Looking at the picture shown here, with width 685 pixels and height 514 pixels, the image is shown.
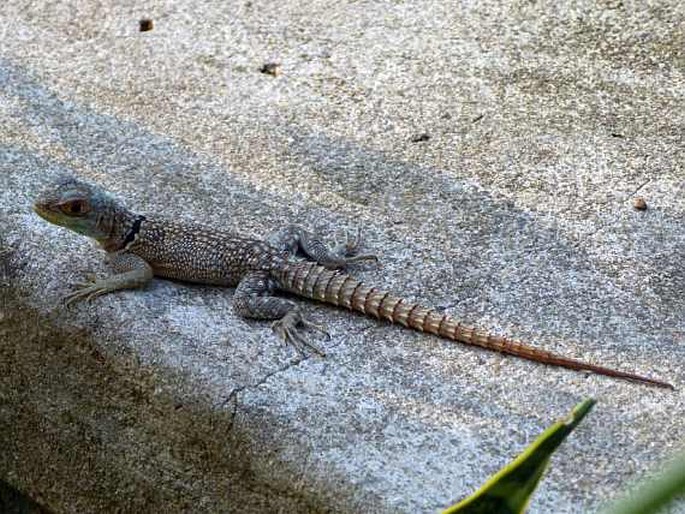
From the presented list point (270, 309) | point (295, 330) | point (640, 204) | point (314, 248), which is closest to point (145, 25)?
point (314, 248)

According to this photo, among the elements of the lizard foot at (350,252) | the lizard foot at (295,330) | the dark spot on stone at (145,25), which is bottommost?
the lizard foot at (295,330)

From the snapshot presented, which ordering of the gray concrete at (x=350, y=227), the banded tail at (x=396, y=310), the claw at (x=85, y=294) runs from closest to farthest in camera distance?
the gray concrete at (x=350, y=227)
the banded tail at (x=396, y=310)
the claw at (x=85, y=294)

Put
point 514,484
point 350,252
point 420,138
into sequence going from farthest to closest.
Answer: point 420,138 < point 350,252 < point 514,484

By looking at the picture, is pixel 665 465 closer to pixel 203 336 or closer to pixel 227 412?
pixel 227 412

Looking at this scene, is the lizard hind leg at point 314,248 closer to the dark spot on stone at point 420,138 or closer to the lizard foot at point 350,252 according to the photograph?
the lizard foot at point 350,252

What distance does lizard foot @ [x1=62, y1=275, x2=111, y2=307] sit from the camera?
3.95 meters

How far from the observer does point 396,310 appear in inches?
152

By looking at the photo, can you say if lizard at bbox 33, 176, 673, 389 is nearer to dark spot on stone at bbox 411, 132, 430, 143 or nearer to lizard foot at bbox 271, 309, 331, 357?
lizard foot at bbox 271, 309, 331, 357

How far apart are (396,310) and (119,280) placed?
111 cm

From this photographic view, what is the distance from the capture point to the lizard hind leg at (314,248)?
13.8ft

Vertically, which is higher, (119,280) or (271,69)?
(271,69)

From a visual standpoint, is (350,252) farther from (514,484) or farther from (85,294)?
(514,484)

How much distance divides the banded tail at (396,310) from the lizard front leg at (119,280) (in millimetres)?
552

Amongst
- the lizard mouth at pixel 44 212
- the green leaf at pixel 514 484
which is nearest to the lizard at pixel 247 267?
the lizard mouth at pixel 44 212
